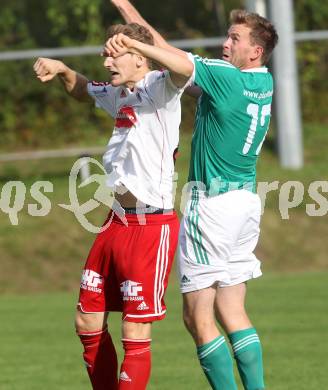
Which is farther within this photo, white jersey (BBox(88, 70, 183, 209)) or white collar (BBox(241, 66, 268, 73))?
white collar (BBox(241, 66, 268, 73))

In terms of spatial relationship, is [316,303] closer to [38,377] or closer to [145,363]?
[38,377]

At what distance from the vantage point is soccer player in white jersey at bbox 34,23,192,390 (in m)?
5.86

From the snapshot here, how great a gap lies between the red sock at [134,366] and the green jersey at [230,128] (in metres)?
0.86

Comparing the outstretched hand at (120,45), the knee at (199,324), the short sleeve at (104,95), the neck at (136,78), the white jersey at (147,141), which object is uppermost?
the outstretched hand at (120,45)

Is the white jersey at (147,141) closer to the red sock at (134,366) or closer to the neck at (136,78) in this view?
the neck at (136,78)

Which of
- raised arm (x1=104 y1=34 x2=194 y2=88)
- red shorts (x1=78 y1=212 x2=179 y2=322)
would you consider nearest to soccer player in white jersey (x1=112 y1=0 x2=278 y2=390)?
red shorts (x1=78 y1=212 x2=179 y2=322)

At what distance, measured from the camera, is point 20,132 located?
A: 638 inches

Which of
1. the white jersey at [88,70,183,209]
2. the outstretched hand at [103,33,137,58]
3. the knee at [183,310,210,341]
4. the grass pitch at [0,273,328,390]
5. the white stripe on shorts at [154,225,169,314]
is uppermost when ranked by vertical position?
the outstretched hand at [103,33,137,58]

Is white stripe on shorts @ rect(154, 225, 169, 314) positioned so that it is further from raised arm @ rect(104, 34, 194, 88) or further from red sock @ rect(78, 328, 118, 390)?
raised arm @ rect(104, 34, 194, 88)

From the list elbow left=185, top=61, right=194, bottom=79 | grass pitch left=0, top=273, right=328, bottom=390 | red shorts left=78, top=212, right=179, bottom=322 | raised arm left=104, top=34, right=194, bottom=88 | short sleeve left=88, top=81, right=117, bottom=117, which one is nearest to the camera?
raised arm left=104, top=34, right=194, bottom=88

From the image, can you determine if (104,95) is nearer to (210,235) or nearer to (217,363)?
(210,235)

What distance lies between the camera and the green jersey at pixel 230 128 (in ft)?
19.4

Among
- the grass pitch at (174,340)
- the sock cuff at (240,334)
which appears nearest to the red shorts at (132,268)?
the sock cuff at (240,334)

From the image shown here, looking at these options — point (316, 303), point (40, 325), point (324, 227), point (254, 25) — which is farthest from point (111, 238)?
point (324, 227)
